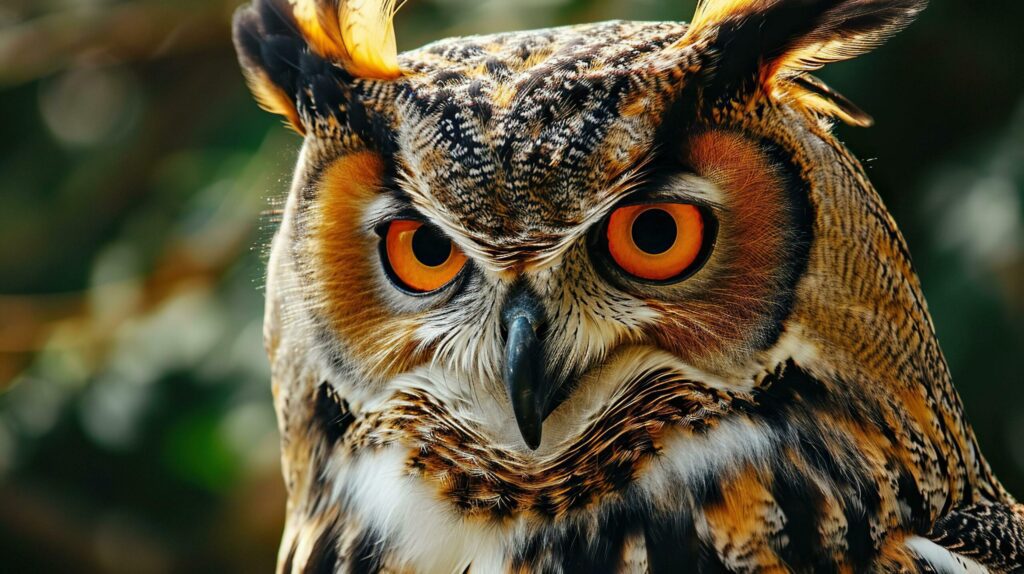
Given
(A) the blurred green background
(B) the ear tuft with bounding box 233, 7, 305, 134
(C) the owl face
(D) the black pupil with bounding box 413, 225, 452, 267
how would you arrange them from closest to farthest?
(C) the owl face, (D) the black pupil with bounding box 413, 225, 452, 267, (B) the ear tuft with bounding box 233, 7, 305, 134, (A) the blurred green background

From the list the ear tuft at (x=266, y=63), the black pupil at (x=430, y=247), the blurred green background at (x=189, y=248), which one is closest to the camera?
the black pupil at (x=430, y=247)

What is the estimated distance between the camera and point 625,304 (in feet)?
4.06

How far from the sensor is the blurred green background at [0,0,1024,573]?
2.38m

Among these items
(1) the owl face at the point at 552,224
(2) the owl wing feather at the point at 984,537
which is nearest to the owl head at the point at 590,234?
(1) the owl face at the point at 552,224

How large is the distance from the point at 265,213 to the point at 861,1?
2.94 feet

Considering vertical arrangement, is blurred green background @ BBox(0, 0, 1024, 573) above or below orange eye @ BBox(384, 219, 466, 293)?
below

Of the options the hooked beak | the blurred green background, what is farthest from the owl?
the blurred green background

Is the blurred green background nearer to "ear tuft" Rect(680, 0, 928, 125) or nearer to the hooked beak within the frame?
the hooked beak

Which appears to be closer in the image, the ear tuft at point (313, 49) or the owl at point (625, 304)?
the owl at point (625, 304)

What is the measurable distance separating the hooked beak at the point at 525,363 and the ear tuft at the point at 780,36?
1.07 ft

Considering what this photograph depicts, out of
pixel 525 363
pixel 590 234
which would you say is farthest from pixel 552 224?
pixel 525 363

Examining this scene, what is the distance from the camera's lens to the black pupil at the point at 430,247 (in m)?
1.27

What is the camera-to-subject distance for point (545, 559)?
4.15 ft

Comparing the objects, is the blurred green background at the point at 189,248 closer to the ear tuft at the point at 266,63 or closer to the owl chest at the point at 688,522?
the ear tuft at the point at 266,63
